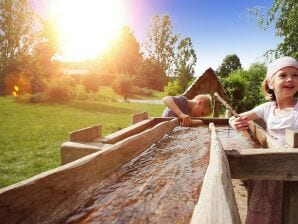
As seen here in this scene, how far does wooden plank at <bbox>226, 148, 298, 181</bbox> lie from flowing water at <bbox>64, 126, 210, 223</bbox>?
0.96 ft

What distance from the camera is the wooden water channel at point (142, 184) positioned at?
3.96 feet

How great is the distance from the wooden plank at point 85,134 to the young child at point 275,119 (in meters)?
1.69

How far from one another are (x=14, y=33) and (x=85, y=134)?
40.6 m

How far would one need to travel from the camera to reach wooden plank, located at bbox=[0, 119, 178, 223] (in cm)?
120

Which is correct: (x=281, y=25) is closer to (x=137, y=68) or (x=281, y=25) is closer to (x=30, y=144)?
(x=30, y=144)

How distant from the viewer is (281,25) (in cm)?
1492

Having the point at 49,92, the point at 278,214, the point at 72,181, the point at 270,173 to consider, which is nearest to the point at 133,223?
the point at 72,181

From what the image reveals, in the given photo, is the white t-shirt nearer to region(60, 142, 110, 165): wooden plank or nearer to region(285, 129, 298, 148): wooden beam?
region(285, 129, 298, 148): wooden beam

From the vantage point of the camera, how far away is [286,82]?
305 cm

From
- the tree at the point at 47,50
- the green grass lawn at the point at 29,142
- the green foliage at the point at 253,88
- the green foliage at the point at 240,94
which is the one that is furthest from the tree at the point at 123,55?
the green grass lawn at the point at 29,142

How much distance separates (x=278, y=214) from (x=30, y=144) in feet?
30.3

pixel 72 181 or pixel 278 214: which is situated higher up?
pixel 72 181

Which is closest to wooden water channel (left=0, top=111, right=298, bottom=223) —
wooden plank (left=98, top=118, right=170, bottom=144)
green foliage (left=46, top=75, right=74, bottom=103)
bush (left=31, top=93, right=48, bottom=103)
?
wooden plank (left=98, top=118, right=170, bottom=144)

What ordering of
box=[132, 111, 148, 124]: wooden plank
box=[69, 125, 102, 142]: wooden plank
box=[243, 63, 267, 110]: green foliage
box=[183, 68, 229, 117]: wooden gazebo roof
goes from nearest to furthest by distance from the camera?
box=[69, 125, 102, 142]: wooden plank → box=[132, 111, 148, 124]: wooden plank → box=[183, 68, 229, 117]: wooden gazebo roof → box=[243, 63, 267, 110]: green foliage
